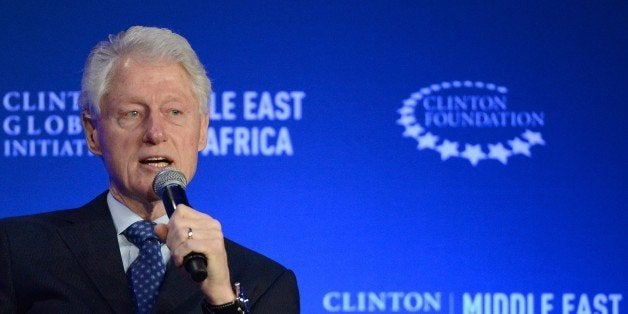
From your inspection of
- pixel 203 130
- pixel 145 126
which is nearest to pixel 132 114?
pixel 145 126

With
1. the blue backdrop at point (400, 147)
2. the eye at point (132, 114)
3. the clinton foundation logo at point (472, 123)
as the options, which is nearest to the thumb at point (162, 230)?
the eye at point (132, 114)

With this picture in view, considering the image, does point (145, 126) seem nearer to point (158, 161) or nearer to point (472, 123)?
point (158, 161)

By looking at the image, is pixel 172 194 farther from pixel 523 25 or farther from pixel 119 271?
pixel 523 25

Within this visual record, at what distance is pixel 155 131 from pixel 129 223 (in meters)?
0.22

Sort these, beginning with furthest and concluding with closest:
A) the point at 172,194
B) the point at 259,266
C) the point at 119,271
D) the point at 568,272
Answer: the point at 568,272 → the point at 259,266 → the point at 119,271 → the point at 172,194

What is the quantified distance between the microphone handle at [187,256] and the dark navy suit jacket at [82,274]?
349 mm

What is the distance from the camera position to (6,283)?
2086 millimetres

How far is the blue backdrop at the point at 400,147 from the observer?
3.43 metres

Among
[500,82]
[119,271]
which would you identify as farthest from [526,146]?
[119,271]

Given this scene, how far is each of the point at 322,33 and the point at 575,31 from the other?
804 millimetres

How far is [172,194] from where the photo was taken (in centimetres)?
182

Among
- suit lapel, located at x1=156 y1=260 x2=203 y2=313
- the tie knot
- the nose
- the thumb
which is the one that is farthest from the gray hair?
the thumb

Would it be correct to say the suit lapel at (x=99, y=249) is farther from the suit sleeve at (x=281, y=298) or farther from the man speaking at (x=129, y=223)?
the suit sleeve at (x=281, y=298)

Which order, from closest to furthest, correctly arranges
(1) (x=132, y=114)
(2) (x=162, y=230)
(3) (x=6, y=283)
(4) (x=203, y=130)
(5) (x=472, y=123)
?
1. (2) (x=162, y=230)
2. (3) (x=6, y=283)
3. (1) (x=132, y=114)
4. (4) (x=203, y=130)
5. (5) (x=472, y=123)
